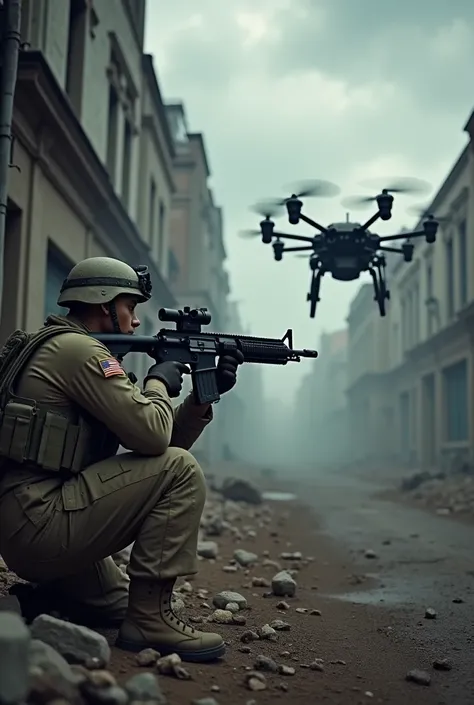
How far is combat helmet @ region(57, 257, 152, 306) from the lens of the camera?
10.5 feet

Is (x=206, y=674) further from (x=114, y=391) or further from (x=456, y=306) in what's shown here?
(x=456, y=306)

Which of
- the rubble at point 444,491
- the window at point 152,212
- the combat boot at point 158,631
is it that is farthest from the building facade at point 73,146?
the rubble at point 444,491

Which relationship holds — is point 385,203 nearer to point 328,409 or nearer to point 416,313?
point 416,313

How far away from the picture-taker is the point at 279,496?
49.0ft

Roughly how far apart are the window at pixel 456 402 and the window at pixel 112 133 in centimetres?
1082

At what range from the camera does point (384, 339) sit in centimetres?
3709

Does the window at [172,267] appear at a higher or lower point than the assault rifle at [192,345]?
higher

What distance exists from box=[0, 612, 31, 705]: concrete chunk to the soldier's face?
1.64 m

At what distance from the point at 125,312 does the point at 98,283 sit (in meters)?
0.18

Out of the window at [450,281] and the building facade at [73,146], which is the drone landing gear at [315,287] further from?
the window at [450,281]

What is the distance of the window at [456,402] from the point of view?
19.6m

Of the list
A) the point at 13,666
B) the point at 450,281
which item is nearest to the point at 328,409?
the point at 450,281

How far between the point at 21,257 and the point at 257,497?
624 centimetres

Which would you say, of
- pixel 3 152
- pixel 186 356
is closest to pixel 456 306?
pixel 3 152
